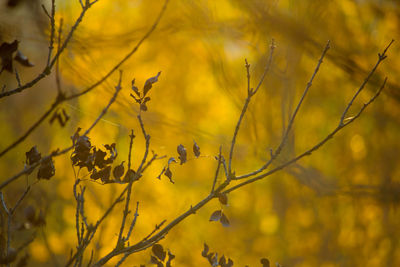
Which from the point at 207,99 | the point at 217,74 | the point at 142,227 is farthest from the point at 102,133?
the point at 217,74

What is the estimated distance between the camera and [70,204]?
7.42m

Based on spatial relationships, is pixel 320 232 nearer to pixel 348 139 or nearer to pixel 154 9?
pixel 348 139

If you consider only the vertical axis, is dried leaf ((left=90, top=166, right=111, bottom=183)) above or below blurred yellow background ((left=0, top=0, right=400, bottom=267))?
below

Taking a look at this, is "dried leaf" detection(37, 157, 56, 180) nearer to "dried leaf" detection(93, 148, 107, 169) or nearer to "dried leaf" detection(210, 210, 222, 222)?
"dried leaf" detection(93, 148, 107, 169)

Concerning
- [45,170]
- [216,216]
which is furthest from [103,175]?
[216,216]

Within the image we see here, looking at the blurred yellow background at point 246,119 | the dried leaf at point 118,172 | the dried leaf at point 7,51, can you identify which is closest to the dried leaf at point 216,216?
the dried leaf at point 118,172

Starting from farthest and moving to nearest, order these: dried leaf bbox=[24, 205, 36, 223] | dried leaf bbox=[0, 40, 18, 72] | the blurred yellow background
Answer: the blurred yellow background
dried leaf bbox=[24, 205, 36, 223]
dried leaf bbox=[0, 40, 18, 72]

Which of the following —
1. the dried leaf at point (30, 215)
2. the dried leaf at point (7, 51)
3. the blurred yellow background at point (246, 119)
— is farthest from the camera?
the blurred yellow background at point (246, 119)

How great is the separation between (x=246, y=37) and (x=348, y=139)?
2.87 metres

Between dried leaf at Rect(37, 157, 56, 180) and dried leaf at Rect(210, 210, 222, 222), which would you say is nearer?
dried leaf at Rect(37, 157, 56, 180)

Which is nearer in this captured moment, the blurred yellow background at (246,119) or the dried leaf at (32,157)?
the dried leaf at (32,157)

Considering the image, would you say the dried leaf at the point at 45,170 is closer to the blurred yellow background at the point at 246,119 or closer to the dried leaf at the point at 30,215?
the dried leaf at the point at 30,215

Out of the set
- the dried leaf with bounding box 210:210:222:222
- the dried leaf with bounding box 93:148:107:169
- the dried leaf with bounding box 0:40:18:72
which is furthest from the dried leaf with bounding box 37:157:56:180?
the dried leaf with bounding box 210:210:222:222

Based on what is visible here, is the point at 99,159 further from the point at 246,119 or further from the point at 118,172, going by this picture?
the point at 246,119
